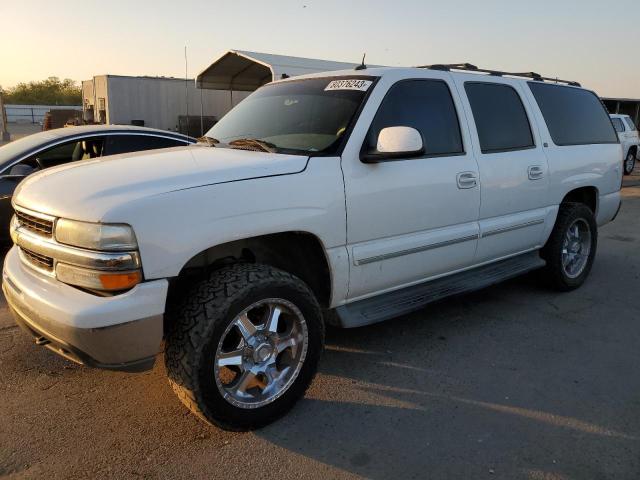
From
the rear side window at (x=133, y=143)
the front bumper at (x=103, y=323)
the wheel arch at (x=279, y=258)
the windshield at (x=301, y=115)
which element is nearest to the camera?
the front bumper at (x=103, y=323)

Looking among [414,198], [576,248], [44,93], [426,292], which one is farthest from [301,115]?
[44,93]

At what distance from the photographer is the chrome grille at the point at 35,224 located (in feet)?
9.12

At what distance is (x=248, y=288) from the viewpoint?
2.79 m

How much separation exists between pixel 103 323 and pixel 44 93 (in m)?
84.2

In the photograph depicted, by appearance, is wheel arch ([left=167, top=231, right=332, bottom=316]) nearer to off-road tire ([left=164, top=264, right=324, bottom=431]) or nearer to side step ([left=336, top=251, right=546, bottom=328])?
off-road tire ([left=164, top=264, right=324, bottom=431])

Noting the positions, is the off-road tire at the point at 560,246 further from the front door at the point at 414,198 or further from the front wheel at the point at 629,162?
the front wheel at the point at 629,162

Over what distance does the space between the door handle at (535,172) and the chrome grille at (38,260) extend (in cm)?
362

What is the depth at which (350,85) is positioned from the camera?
368 cm

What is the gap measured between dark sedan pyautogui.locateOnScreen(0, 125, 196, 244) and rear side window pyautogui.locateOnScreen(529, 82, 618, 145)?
4.03 metres

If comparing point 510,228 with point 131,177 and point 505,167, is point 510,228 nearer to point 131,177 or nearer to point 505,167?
point 505,167

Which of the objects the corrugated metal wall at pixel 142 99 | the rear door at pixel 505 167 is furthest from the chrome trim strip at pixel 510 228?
Result: the corrugated metal wall at pixel 142 99

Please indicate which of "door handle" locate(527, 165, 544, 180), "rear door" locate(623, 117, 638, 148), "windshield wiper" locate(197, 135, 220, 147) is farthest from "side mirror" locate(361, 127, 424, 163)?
"rear door" locate(623, 117, 638, 148)

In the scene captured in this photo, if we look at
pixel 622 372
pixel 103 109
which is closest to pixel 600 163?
pixel 622 372

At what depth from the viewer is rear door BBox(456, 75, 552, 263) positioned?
4.18 metres
